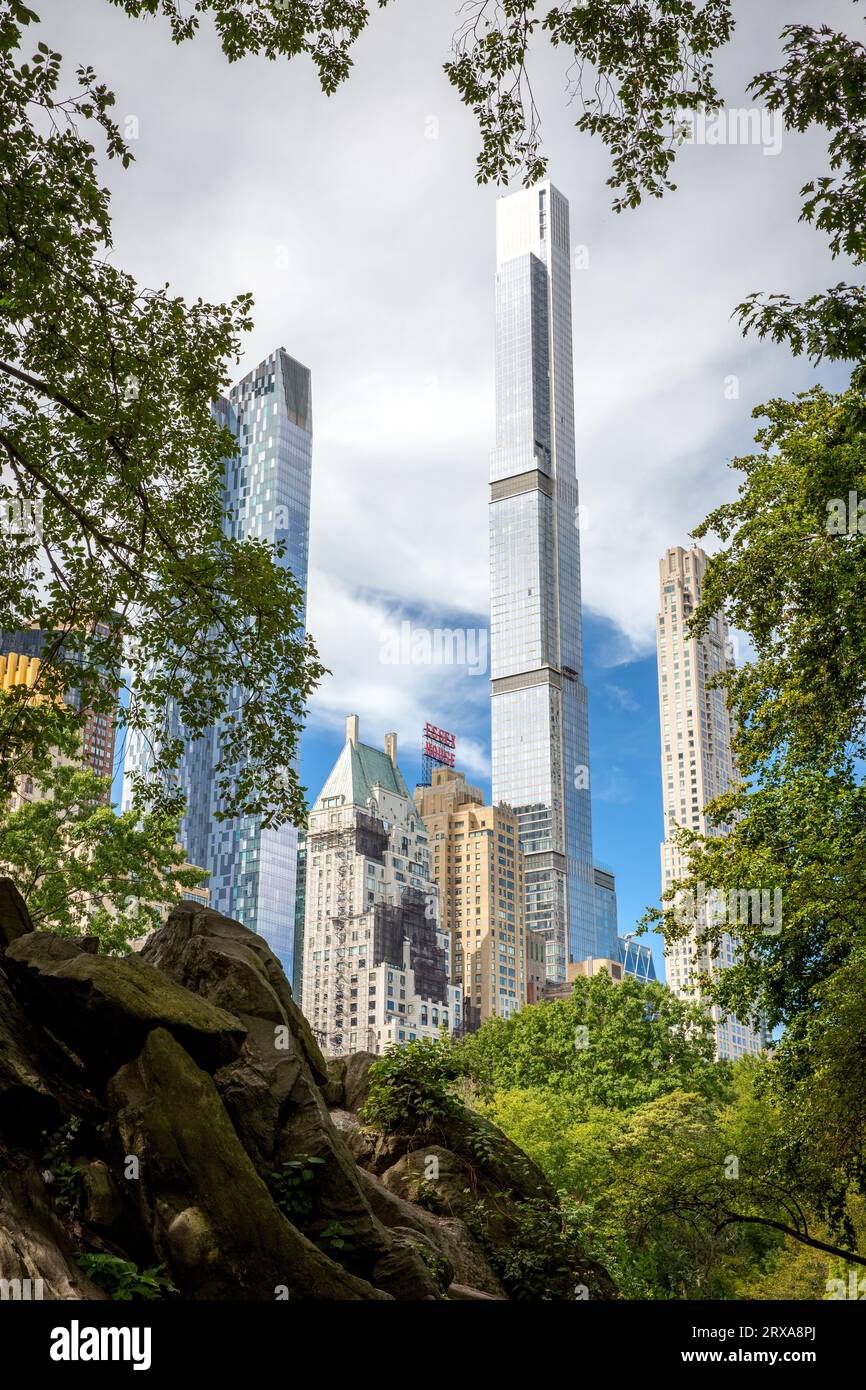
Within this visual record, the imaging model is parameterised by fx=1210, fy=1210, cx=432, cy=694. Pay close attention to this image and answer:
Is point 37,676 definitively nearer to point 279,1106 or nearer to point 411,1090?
point 279,1106

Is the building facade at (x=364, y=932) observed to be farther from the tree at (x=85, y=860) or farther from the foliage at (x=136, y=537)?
the foliage at (x=136, y=537)

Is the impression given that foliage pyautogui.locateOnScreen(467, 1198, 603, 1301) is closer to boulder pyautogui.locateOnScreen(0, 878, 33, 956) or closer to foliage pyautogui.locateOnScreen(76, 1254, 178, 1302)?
foliage pyautogui.locateOnScreen(76, 1254, 178, 1302)

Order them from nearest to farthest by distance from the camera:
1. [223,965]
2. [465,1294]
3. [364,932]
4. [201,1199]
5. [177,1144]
Answer: [201,1199] → [177,1144] → [465,1294] → [223,965] → [364,932]

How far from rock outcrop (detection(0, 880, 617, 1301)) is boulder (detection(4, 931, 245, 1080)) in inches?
0.7

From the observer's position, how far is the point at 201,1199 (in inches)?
437

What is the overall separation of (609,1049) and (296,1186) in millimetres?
40286

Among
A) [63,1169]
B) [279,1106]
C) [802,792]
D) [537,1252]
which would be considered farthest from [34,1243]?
[802,792]

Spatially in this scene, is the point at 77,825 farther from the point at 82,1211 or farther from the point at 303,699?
the point at 82,1211

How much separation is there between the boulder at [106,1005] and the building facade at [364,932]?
17325 centimetres

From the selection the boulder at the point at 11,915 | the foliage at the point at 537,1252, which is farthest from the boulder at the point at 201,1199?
the foliage at the point at 537,1252

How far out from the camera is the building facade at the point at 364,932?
605 ft

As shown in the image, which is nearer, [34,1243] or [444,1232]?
[34,1243]
